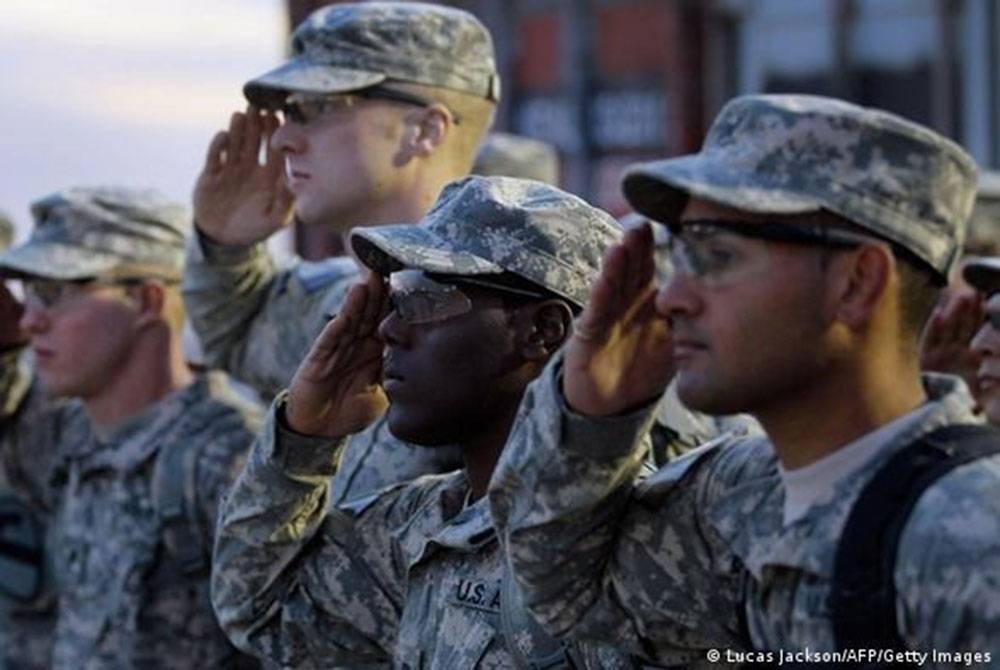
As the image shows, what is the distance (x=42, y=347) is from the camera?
7785 mm

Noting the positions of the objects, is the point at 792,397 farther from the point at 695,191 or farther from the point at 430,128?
the point at 430,128

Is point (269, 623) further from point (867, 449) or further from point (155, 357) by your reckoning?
point (155, 357)

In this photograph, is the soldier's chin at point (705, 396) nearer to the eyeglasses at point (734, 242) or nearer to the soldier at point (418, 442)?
the eyeglasses at point (734, 242)

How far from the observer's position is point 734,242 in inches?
153

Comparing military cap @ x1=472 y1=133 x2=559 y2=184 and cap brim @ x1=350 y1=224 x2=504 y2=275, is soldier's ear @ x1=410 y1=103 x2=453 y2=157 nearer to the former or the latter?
cap brim @ x1=350 y1=224 x2=504 y2=275

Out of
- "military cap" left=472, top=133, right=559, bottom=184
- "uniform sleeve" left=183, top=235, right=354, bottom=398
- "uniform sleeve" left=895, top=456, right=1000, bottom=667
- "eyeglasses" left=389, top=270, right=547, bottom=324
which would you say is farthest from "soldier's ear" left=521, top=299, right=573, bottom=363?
"military cap" left=472, top=133, right=559, bottom=184

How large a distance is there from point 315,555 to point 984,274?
1442mm

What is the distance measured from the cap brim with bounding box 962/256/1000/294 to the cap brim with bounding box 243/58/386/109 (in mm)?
1711

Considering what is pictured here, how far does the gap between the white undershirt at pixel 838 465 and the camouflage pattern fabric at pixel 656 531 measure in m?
0.01

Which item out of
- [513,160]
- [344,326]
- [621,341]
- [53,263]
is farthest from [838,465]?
[513,160]

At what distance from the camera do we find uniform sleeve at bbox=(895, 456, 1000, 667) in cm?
360

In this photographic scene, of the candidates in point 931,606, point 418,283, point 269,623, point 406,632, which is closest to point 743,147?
point 931,606

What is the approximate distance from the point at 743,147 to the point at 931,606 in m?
0.72

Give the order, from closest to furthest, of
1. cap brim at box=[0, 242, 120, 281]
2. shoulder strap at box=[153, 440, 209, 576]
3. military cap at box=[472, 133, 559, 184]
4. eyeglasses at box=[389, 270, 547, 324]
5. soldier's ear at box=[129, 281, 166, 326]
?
eyeglasses at box=[389, 270, 547, 324] → shoulder strap at box=[153, 440, 209, 576] → cap brim at box=[0, 242, 120, 281] → soldier's ear at box=[129, 281, 166, 326] → military cap at box=[472, 133, 559, 184]
